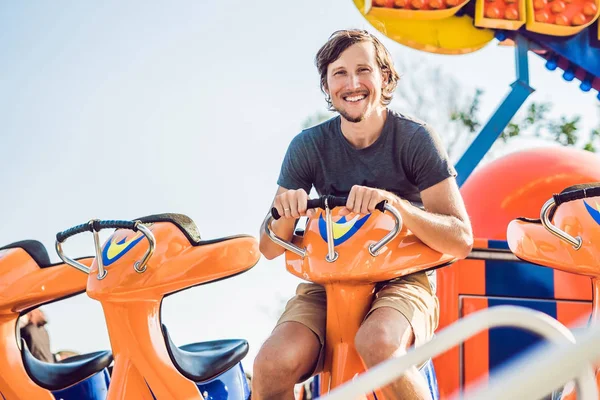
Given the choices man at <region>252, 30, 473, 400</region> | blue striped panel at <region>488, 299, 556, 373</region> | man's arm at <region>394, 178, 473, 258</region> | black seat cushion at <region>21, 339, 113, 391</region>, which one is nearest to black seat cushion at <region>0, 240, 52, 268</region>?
black seat cushion at <region>21, 339, 113, 391</region>

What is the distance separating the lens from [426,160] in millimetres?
2098

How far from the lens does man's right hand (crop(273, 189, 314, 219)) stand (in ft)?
6.20

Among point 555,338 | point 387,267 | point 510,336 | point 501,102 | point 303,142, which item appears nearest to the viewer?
point 555,338

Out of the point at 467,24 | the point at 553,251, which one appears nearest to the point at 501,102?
the point at 467,24

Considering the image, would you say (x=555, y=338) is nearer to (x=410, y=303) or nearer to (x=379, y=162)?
(x=410, y=303)

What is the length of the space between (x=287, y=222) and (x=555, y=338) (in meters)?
1.11

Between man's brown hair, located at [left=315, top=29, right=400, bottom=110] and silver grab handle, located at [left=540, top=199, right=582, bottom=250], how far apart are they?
541mm

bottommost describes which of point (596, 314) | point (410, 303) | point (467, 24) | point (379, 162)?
point (596, 314)

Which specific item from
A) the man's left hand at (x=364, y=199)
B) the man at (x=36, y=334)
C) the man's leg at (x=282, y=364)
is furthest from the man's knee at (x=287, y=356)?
the man at (x=36, y=334)

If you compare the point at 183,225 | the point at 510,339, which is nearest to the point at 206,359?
the point at 183,225

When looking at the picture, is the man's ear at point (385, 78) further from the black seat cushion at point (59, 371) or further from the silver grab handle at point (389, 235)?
the black seat cushion at point (59, 371)

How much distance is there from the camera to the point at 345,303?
6.53ft

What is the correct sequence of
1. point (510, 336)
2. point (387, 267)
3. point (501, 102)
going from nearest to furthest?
1. point (387, 267)
2. point (510, 336)
3. point (501, 102)

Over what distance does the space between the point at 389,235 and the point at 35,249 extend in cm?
139
